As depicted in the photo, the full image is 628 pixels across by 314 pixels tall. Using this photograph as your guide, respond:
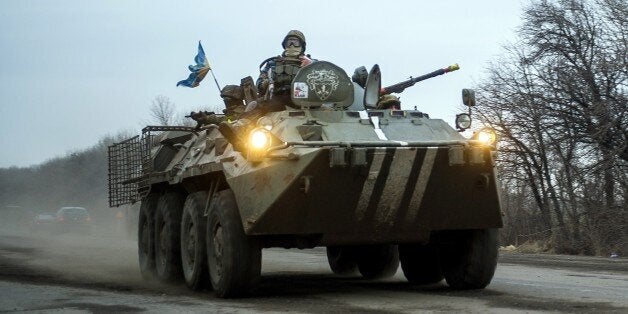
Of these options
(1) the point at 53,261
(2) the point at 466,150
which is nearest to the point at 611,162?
(1) the point at 53,261

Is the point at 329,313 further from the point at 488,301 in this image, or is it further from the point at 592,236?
the point at 592,236

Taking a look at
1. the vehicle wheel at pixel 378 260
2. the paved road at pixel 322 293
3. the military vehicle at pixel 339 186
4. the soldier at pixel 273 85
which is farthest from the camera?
the vehicle wheel at pixel 378 260

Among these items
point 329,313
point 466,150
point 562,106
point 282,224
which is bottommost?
point 329,313

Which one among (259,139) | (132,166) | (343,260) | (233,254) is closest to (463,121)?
(259,139)

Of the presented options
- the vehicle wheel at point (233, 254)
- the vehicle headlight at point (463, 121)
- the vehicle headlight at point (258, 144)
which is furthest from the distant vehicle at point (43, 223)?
the vehicle headlight at point (258, 144)

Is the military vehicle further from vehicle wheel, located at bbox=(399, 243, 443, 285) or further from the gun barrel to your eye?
the gun barrel

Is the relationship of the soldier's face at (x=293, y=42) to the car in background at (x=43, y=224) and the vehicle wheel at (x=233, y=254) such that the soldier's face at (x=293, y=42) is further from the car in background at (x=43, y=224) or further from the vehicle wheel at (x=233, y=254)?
the car in background at (x=43, y=224)

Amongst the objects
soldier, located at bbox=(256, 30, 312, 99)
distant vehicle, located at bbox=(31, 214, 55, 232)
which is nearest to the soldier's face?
soldier, located at bbox=(256, 30, 312, 99)

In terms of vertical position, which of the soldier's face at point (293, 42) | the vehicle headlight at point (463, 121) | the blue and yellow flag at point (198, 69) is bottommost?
the vehicle headlight at point (463, 121)

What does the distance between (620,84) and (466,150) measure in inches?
580

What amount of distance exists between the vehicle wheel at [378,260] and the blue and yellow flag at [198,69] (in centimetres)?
392

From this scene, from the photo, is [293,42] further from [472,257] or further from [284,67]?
[472,257]

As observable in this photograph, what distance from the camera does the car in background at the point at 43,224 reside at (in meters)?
43.7

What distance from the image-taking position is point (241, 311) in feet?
29.0
